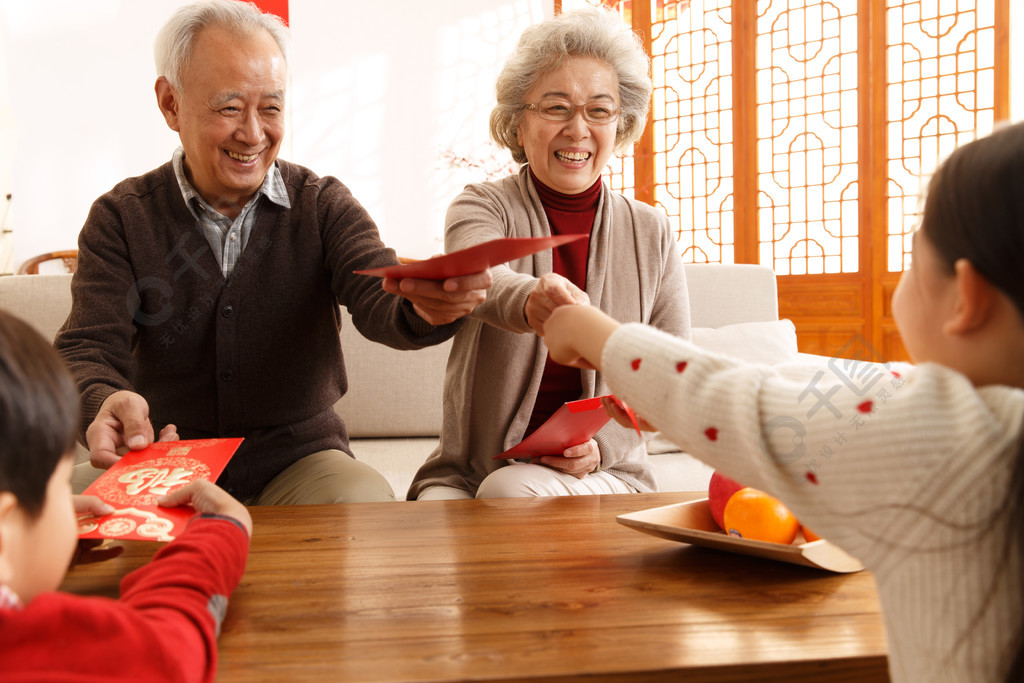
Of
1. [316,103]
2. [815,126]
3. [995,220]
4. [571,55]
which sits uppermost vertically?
[316,103]

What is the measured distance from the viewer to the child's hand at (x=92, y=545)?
3.16 ft

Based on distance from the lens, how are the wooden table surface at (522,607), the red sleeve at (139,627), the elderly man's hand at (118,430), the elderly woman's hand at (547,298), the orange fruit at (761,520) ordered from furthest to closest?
1. the elderly woman's hand at (547,298)
2. the elderly man's hand at (118,430)
3. the orange fruit at (761,520)
4. the wooden table surface at (522,607)
5. the red sleeve at (139,627)

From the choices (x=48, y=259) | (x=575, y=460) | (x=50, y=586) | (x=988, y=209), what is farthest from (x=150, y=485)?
(x=48, y=259)

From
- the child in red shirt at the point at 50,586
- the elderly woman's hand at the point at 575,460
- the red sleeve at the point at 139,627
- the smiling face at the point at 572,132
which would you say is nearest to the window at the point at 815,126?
the smiling face at the point at 572,132

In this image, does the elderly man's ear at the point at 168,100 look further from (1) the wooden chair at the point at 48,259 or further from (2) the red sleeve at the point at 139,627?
(1) the wooden chair at the point at 48,259

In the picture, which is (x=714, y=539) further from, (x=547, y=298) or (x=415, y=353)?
(x=415, y=353)

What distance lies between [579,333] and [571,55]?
1054 millimetres

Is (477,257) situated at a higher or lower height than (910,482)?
higher

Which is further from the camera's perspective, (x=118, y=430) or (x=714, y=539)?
(x=118, y=430)

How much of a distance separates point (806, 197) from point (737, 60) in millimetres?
957

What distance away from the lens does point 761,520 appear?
985mm

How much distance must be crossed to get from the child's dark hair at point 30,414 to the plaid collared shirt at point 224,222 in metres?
1.07

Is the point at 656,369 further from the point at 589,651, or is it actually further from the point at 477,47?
the point at 477,47

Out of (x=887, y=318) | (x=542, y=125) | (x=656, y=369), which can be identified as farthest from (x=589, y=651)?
(x=887, y=318)
